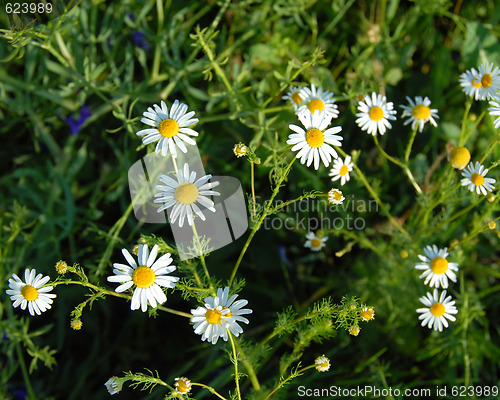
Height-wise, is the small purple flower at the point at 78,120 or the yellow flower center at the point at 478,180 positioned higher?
the small purple flower at the point at 78,120

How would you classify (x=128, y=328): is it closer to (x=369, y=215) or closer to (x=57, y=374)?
(x=57, y=374)

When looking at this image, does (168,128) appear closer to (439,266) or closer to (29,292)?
(29,292)

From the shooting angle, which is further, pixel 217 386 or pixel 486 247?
pixel 486 247

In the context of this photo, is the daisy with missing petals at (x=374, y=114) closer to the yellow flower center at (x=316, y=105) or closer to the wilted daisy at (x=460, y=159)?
the yellow flower center at (x=316, y=105)

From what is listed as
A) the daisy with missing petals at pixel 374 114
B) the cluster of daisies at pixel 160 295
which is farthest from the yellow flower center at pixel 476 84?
the cluster of daisies at pixel 160 295

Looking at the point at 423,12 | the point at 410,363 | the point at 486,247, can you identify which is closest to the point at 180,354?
the point at 410,363

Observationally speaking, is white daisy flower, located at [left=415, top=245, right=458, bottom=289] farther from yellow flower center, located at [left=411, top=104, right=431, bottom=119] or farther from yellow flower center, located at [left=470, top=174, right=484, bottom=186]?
yellow flower center, located at [left=411, top=104, right=431, bottom=119]

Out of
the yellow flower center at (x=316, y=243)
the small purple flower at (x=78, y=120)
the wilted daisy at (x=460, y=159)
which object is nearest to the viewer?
the wilted daisy at (x=460, y=159)

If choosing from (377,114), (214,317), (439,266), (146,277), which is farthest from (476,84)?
(146,277)
